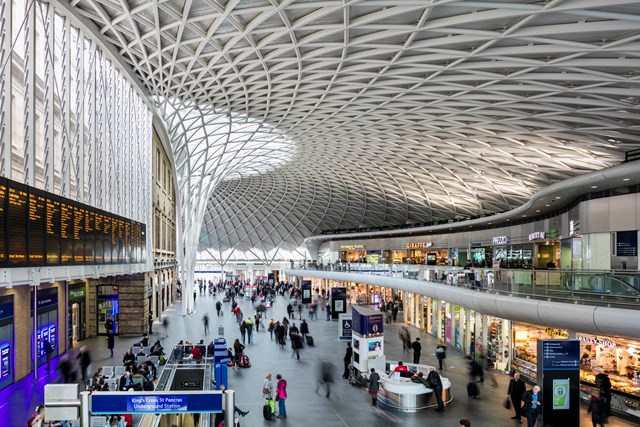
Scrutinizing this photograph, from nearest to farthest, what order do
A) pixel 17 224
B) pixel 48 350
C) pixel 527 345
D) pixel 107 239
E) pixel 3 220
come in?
pixel 3 220 → pixel 17 224 → pixel 107 239 → pixel 48 350 → pixel 527 345

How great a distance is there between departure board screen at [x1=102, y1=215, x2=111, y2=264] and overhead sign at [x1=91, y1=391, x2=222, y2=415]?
14.9 metres

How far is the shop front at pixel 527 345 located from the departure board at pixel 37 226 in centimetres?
1994

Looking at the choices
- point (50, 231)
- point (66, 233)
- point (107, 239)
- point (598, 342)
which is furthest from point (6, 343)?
point (598, 342)

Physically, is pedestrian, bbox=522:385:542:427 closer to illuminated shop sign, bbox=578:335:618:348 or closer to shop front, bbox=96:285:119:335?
illuminated shop sign, bbox=578:335:618:348

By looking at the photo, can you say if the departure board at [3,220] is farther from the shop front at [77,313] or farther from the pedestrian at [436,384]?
the shop front at [77,313]

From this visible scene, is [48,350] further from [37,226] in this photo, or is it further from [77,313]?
[37,226]

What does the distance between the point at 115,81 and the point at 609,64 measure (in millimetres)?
23931

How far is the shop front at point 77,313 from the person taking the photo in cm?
3036

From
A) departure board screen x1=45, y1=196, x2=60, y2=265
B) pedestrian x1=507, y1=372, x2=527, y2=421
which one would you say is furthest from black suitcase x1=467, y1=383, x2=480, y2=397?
departure board screen x1=45, y1=196, x2=60, y2=265

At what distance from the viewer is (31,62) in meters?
18.4

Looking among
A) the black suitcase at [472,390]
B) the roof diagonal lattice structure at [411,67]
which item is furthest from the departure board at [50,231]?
the black suitcase at [472,390]

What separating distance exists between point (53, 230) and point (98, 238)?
553 cm

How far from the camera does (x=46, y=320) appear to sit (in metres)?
25.8

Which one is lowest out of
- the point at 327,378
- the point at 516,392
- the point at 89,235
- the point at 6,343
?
the point at 327,378
